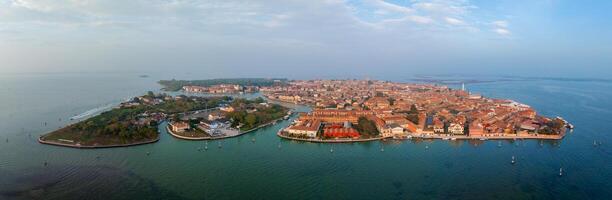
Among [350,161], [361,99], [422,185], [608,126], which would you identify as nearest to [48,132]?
[350,161]

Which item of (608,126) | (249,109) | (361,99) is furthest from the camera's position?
(361,99)

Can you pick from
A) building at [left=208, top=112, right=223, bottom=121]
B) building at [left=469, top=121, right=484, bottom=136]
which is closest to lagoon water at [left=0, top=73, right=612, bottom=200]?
building at [left=469, top=121, right=484, bottom=136]

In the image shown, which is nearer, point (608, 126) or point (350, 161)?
point (350, 161)

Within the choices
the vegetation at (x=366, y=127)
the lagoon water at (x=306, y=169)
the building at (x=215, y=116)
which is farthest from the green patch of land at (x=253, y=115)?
the vegetation at (x=366, y=127)

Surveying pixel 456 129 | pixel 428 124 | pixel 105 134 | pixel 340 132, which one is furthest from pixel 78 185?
pixel 428 124

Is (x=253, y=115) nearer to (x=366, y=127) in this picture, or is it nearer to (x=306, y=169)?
(x=366, y=127)

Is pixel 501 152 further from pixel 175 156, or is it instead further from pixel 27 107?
pixel 27 107
